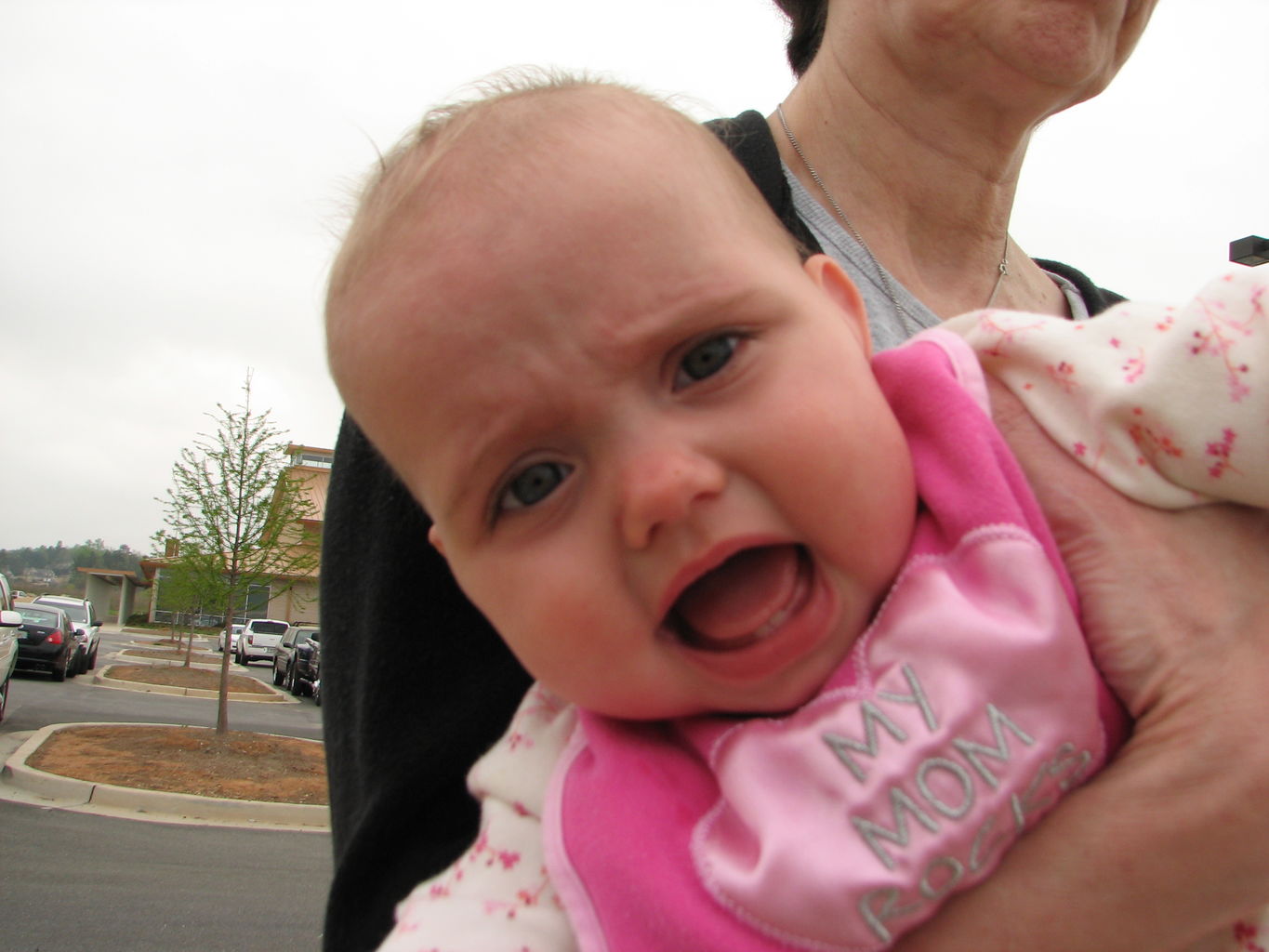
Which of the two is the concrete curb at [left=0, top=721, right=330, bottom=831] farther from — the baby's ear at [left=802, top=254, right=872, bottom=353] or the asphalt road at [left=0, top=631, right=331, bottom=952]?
the baby's ear at [left=802, top=254, right=872, bottom=353]

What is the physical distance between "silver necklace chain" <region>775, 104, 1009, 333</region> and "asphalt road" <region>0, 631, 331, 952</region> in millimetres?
5693

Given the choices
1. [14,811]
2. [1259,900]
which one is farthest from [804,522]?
[14,811]

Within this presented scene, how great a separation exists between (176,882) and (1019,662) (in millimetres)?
7602

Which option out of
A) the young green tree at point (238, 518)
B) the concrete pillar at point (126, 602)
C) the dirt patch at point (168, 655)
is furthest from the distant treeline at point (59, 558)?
the young green tree at point (238, 518)

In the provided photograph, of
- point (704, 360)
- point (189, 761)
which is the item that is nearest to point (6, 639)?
point (189, 761)

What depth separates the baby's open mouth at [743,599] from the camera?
1008 mm

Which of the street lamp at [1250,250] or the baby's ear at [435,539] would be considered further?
the street lamp at [1250,250]

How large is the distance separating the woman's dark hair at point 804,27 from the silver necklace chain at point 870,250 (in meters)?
0.33

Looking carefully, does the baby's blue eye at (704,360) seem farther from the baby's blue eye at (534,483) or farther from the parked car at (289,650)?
the parked car at (289,650)

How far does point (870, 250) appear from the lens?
6.09 feet

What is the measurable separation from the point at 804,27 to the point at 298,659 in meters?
23.5

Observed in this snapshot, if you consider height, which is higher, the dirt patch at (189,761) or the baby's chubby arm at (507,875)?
the baby's chubby arm at (507,875)

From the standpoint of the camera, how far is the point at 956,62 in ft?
5.90

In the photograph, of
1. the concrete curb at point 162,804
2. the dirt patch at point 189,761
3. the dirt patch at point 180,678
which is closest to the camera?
the concrete curb at point 162,804
